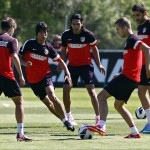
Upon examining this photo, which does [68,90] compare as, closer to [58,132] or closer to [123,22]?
[58,132]

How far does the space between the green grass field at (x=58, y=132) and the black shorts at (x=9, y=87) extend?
80 cm

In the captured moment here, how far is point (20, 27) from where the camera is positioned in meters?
53.8

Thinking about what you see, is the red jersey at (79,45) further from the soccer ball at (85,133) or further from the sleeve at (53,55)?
the soccer ball at (85,133)

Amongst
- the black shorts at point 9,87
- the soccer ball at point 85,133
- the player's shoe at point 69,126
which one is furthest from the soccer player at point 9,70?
the player's shoe at point 69,126

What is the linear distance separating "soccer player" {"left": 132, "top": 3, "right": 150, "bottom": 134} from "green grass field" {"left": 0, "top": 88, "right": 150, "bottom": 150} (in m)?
0.61

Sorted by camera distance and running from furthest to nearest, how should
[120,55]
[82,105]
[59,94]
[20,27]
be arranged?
[20,27] < [120,55] < [59,94] < [82,105]

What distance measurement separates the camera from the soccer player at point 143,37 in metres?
15.9

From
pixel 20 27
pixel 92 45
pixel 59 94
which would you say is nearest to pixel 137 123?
pixel 92 45

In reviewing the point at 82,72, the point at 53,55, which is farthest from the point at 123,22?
the point at 82,72

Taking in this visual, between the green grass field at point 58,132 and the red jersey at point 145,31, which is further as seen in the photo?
the red jersey at point 145,31

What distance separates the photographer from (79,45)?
1775 centimetres

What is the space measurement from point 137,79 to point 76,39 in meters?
3.33

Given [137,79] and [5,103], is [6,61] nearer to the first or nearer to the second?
[137,79]

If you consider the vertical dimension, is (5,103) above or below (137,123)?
below
